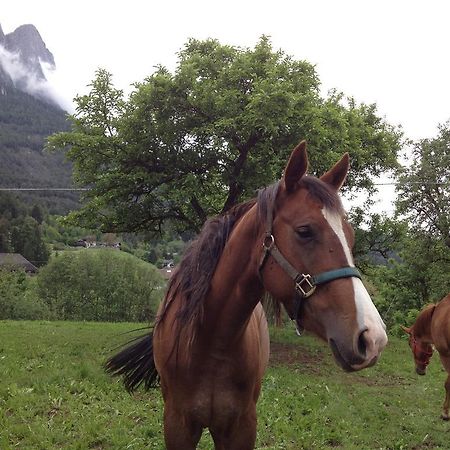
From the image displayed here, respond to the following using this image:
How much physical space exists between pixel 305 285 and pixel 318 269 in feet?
0.28

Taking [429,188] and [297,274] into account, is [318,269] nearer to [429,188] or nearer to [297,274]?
[297,274]

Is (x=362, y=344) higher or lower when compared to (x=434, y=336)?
higher

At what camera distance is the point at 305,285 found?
185 cm

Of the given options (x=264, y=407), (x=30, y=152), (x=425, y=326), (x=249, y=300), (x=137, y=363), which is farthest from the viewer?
(x=30, y=152)

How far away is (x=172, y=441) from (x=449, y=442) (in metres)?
4.87

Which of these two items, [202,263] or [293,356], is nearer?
[202,263]

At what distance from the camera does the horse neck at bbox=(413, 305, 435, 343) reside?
7824 mm

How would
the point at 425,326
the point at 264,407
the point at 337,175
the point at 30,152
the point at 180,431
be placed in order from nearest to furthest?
the point at 337,175, the point at 180,431, the point at 264,407, the point at 425,326, the point at 30,152

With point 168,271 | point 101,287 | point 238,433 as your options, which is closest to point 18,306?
point 101,287

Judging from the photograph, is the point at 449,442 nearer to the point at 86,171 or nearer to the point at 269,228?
the point at 269,228

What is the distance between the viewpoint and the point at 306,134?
866cm

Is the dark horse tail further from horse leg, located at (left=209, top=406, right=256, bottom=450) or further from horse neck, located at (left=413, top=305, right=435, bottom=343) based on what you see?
horse neck, located at (left=413, top=305, right=435, bottom=343)

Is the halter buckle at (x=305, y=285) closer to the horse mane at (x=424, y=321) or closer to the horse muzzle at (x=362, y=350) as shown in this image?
the horse muzzle at (x=362, y=350)

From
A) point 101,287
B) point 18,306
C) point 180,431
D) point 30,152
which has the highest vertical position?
point 30,152
